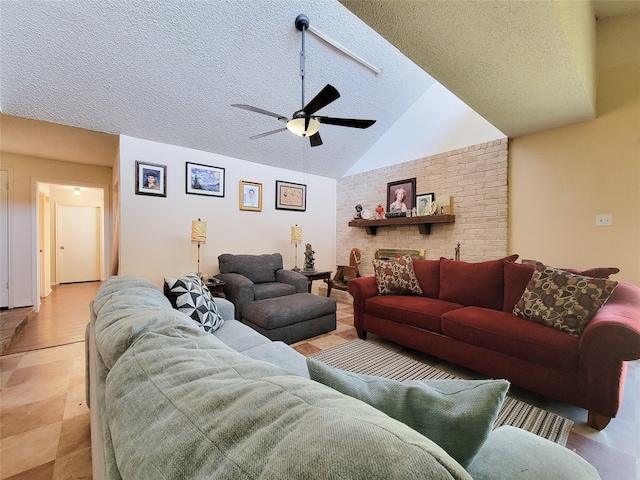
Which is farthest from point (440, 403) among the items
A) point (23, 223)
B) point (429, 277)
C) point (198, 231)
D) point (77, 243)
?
point (77, 243)

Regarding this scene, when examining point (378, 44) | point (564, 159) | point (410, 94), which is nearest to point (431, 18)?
point (378, 44)

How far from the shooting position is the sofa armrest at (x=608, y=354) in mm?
1507

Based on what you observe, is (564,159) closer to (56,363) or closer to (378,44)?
(378,44)

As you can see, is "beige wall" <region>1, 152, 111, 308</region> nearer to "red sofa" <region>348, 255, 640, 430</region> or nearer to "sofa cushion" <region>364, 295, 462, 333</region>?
"red sofa" <region>348, 255, 640, 430</region>

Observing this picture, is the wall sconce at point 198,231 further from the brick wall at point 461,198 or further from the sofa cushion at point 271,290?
the brick wall at point 461,198

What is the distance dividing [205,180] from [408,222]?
315cm

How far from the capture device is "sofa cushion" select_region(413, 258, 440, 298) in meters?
2.99

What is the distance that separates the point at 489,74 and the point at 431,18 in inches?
31.9

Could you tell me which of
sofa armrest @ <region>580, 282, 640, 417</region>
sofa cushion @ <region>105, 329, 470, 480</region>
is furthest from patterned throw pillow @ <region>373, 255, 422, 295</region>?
sofa cushion @ <region>105, 329, 470, 480</region>

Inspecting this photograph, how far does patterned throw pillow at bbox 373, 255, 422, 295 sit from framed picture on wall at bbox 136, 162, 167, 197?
305 cm

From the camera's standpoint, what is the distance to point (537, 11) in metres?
1.49

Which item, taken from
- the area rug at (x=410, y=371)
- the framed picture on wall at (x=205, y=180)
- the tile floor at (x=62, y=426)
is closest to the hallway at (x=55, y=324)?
the tile floor at (x=62, y=426)

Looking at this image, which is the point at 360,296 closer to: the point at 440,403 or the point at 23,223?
the point at 440,403

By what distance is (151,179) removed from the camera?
11.6 ft
